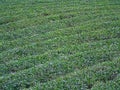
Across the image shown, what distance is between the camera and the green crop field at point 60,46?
15.5 m

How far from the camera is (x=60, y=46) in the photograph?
786 inches

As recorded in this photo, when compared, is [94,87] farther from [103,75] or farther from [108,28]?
[108,28]

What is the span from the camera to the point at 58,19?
26.0 meters

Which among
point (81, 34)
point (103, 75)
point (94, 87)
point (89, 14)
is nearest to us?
point (94, 87)

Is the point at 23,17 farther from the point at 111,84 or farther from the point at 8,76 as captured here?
the point at 111,84

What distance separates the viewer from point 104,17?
25.4 metres

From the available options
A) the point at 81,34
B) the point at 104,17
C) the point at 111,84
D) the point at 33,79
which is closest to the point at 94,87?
the point at 111,84

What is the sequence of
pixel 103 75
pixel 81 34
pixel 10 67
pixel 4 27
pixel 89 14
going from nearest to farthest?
pixel 103 75
pixel 10 67
pixel 81 34
pixel 4 27
pixel 89 14

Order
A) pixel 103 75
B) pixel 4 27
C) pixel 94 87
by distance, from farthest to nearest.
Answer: pixel 4 27 < pixel 103 75 < pixel 94 87

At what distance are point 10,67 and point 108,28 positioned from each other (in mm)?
8405

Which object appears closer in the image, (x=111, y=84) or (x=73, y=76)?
(x=111, y=84)

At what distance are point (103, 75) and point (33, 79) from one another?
11.3 feet

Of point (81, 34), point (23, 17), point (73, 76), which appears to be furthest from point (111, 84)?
point (23, 17)

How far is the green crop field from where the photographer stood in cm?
1546
